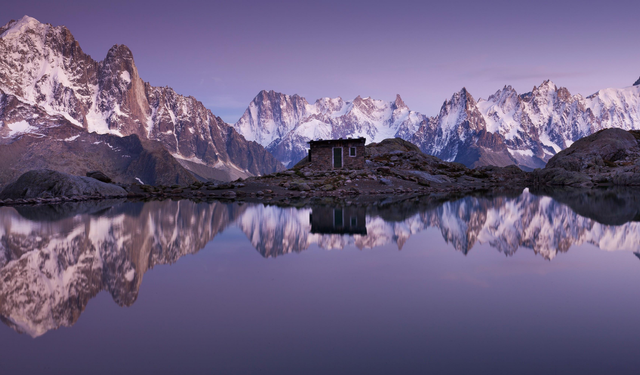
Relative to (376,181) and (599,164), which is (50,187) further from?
(599,164)

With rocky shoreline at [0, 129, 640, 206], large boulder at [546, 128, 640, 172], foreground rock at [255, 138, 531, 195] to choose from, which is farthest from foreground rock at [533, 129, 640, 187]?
foreground rock at [255, 138, 531, 195]

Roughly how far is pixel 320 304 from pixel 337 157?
51.8 m

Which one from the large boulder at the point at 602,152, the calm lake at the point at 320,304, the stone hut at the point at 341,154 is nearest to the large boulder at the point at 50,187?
the stone hut at the point at 341,154

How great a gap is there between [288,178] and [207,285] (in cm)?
4512

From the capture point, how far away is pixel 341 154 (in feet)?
196

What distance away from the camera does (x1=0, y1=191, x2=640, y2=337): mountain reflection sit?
9.48 meters

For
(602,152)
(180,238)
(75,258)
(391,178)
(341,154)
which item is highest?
(602,152)

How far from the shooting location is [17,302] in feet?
28.9

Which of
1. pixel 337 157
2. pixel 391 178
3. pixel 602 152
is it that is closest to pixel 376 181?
pixel 391 178

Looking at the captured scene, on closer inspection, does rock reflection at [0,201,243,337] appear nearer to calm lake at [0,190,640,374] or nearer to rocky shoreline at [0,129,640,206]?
calm lake at [0,190,640,374]

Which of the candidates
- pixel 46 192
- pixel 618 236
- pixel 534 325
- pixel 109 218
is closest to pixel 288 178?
pixel 46 192

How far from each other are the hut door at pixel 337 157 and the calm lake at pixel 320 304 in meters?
42.6

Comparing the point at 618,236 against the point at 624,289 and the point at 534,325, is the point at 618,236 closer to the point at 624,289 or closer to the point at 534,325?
the point at 624,289

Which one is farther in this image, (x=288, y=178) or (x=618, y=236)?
(x=288, y=178)
